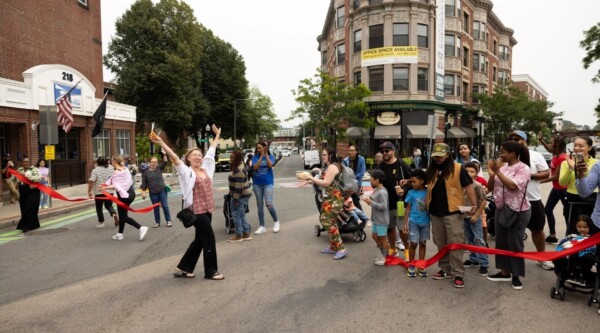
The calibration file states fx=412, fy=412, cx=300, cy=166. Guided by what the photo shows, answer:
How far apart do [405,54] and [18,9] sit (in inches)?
957

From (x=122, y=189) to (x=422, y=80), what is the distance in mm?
28077

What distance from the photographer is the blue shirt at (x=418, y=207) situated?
18.3ft

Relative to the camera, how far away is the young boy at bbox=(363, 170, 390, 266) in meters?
5.98

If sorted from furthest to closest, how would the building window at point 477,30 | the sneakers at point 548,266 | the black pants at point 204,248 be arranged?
the building window at point 477,30
the sneakers at point 548,266
the black pants at point 204,248

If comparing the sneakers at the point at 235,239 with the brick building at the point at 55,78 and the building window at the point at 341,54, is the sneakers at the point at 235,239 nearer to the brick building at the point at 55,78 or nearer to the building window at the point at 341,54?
the brick building at the point at 55,78

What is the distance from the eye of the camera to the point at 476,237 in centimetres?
586

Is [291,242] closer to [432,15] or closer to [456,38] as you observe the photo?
[432,15]

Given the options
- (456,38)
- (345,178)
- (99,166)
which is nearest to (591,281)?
(345,178)

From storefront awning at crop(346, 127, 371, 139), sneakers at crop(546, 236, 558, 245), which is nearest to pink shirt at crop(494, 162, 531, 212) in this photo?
sneakers at crop(546, 236, 558, 245)

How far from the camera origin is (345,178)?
6.80 meters

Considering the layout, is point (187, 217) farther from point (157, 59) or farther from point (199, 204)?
point (157, 59)

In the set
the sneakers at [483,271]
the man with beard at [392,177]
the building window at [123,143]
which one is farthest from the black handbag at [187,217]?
the building window at [123,143]

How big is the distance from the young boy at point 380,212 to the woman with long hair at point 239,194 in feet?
8.63

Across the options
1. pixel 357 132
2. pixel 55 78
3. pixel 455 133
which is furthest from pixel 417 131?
pixel 55 78
